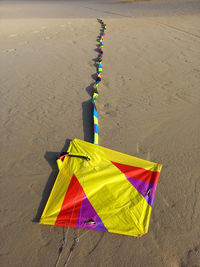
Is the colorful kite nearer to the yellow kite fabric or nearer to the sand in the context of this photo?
the yellow kite fabric

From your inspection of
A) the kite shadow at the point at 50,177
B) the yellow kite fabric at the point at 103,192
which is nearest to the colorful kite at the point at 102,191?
the yellow kite fabric at the point at 103,192

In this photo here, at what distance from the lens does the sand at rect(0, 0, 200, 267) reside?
219 centimetres

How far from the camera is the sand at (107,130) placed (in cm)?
219

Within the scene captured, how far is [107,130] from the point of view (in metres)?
3.71

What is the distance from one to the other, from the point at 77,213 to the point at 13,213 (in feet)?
2.72

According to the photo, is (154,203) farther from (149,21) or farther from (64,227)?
(149,21)

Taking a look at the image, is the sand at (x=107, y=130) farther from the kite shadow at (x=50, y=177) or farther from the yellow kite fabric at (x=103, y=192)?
the yellow kite fabric at (x=103, y=192)

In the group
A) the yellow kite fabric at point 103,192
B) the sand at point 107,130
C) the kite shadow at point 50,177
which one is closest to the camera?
the sand at point 107,130

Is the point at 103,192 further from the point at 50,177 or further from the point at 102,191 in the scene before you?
the point at 50,177

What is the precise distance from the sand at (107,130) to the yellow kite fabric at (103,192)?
116 mm

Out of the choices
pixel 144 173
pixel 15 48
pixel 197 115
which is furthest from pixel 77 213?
pixel 15 48

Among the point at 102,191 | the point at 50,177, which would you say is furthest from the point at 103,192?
the point at 50,177

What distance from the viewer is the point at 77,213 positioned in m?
2.38

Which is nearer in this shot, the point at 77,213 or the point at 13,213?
the point at 77,213
